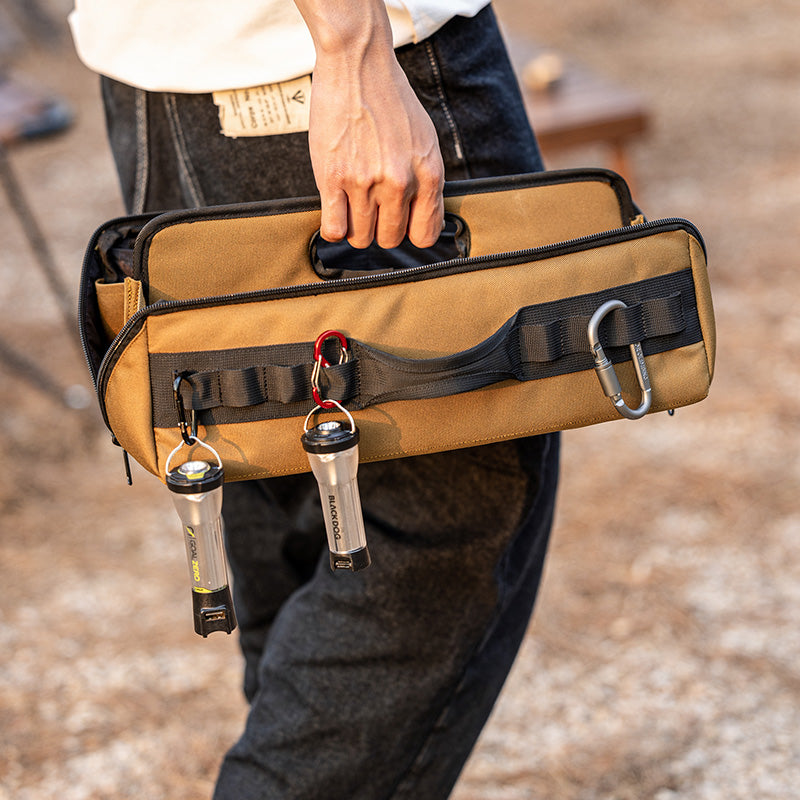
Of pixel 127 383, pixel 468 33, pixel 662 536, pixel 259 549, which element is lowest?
pixel 662 536

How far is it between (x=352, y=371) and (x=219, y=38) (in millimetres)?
357

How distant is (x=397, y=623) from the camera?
1.10 meters

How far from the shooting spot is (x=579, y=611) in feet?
6.41

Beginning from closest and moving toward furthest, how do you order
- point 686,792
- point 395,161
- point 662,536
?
point 395,161 → point 686,792 → point 662,536

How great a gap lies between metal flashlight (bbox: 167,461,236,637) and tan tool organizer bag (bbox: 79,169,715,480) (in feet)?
0.19

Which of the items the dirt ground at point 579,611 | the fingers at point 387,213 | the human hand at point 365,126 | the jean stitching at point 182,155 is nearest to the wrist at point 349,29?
the human hand at point 365,126

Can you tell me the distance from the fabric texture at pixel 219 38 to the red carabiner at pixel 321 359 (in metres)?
0.27

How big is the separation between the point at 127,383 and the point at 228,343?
3.8 inches

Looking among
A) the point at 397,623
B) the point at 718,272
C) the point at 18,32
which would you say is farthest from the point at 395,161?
the point at 18,32

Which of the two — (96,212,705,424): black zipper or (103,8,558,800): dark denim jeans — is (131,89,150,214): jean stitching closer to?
(103,8,558,800): dark denim jeans

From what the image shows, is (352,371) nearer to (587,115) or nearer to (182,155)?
(182,155)

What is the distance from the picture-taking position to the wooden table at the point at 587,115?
347 cm

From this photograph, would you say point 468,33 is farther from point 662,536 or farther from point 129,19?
point 662,536

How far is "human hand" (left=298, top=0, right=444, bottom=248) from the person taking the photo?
0.85 meters
